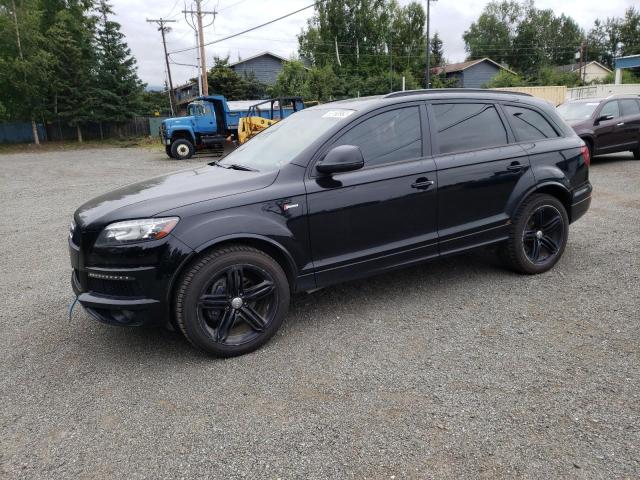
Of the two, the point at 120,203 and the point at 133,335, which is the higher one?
the point at 120,203

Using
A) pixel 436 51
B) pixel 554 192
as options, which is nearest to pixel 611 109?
pixel 554 192

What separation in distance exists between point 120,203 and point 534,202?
3492mm

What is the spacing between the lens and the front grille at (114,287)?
10.1 feet

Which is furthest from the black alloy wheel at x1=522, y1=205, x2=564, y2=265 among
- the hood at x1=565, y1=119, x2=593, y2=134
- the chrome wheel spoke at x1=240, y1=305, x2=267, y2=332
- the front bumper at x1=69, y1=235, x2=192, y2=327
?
the hood at x1=565, y1=119, x2=593, y2=134

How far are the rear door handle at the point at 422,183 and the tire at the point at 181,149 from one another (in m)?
17.8

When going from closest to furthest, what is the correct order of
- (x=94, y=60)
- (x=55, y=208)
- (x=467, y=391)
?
(x=467, y=391) < (x=55, y=208) < (x=94, y=60)

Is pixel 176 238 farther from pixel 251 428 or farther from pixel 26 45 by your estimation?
pixel 26 45

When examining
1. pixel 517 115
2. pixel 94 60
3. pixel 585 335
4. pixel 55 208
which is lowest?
pixel 585 335

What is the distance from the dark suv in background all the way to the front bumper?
418 inches

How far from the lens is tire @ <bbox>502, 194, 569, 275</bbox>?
4402 mm

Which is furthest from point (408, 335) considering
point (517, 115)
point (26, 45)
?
point (26, 45)

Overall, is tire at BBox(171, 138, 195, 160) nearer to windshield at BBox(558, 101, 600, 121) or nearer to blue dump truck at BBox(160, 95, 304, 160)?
blue dump truck at BBox(160, 95, 304, 160)

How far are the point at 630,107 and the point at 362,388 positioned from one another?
39.4ft

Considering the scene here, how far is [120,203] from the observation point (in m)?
3.33
